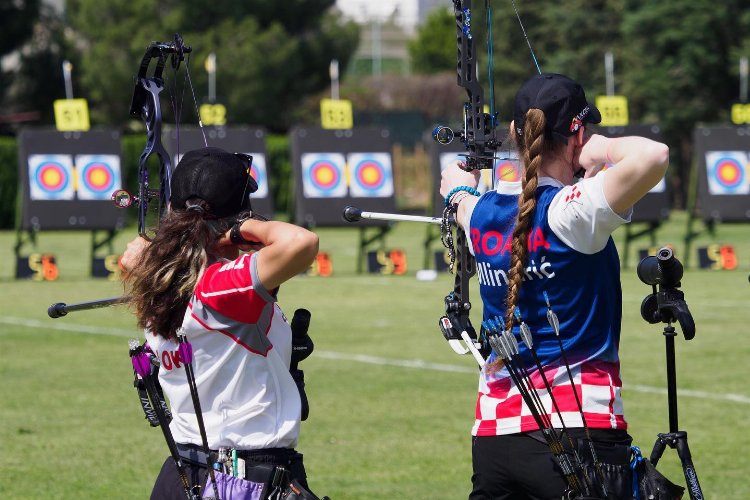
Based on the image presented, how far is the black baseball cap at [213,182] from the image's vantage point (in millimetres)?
3332

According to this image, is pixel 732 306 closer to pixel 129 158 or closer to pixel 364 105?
pixel 129 158

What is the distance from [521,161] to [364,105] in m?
50.0

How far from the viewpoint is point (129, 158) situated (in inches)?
1129

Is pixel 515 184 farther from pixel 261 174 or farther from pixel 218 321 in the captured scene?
pixel 261 174

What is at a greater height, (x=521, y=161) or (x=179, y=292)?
(x=521, y=161)

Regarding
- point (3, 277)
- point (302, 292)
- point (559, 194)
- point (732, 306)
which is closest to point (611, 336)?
point (559, 194)

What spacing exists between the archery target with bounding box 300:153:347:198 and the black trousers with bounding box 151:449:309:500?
547 inches

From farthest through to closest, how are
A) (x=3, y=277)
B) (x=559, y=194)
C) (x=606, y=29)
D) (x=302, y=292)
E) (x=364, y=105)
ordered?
(x=364, y=105) < (x=606, y=29) < (x=3, y=277) < (x=302, y=292) < (x=559, y=194)

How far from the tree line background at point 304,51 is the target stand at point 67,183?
1557cm

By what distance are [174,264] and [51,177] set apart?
1393 centimetres

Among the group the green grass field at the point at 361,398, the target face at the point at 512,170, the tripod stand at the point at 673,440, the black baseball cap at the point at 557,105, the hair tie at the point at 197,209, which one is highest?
the black baseball cap at the point at 557,105

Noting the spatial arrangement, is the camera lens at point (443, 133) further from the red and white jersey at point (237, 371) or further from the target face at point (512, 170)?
the red and white jersey at point (237, 371)

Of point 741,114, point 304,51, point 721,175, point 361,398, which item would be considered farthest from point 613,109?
point 304,51

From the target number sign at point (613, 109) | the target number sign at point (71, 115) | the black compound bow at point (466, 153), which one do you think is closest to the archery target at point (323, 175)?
the target number sign at point (71, 115)
